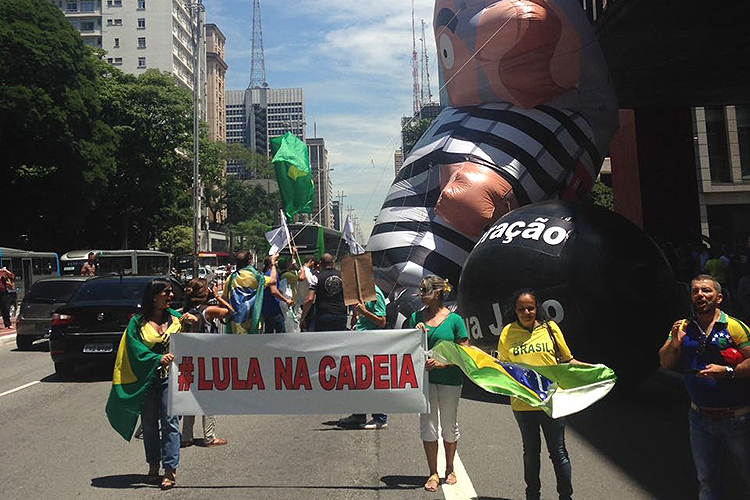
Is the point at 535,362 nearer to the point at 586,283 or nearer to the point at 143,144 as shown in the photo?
the point at 586,283

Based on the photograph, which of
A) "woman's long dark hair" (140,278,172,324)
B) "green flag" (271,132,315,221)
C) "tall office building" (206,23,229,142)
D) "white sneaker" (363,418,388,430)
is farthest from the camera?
"tall office building" (206,23,229,142)

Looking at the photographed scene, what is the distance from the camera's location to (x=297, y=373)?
230 inches

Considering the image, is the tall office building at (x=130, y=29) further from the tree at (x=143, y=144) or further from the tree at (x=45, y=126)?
the tree at (x=45, y=126)

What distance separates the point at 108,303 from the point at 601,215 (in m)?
7.67

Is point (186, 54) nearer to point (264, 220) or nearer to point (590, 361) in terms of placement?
point (264, 220)

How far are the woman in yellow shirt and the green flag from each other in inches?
610

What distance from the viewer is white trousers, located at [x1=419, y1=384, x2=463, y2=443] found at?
5.55 meters

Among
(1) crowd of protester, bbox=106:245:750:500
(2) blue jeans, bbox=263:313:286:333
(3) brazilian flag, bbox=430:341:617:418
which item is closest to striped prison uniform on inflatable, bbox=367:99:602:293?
(2) blue jeans, bbox=263:313:286:333

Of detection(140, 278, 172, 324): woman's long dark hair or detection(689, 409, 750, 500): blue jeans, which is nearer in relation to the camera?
detection(689, 409, 750, 500): blue jeans

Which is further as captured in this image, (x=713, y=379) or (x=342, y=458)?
(x=342, y=458)

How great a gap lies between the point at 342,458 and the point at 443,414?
1.35 meters

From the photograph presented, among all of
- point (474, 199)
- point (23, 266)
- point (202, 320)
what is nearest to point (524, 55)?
point (474, 199)

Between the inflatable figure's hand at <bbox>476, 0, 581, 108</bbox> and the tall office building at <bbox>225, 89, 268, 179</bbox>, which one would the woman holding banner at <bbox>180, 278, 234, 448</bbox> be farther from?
the tall office building at <bbox>225, 89, 268, 179</bbox>

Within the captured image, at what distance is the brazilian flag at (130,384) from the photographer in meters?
5.66
